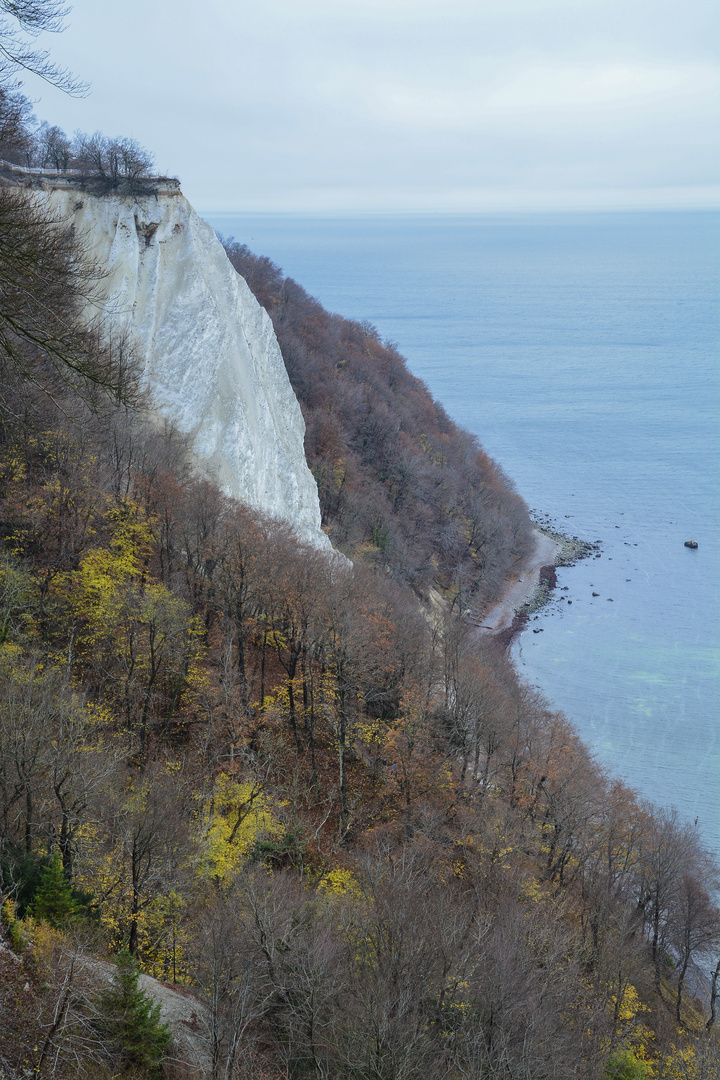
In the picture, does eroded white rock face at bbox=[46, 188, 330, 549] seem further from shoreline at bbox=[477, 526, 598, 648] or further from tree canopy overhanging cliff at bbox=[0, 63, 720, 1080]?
shoreline at bbox=[477, 526, 598, 648]

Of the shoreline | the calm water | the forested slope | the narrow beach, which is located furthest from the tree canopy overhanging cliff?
the forested slope

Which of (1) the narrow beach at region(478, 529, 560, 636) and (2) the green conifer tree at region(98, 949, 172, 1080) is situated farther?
(1) the narrow beach at region(478, 529, 560, 636)

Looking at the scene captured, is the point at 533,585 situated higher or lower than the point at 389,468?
lower

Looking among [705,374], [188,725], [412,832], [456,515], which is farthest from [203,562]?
[705,374]

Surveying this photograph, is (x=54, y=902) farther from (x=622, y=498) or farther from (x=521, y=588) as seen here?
(x=622, y=498)

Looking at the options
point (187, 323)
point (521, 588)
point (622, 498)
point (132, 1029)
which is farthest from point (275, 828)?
point (622, 498)

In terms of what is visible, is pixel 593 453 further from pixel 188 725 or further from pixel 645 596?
pixel 188 725

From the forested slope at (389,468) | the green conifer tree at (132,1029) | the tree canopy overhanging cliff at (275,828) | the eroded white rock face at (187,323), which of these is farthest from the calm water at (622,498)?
the green conifer tree at (132,1029)
